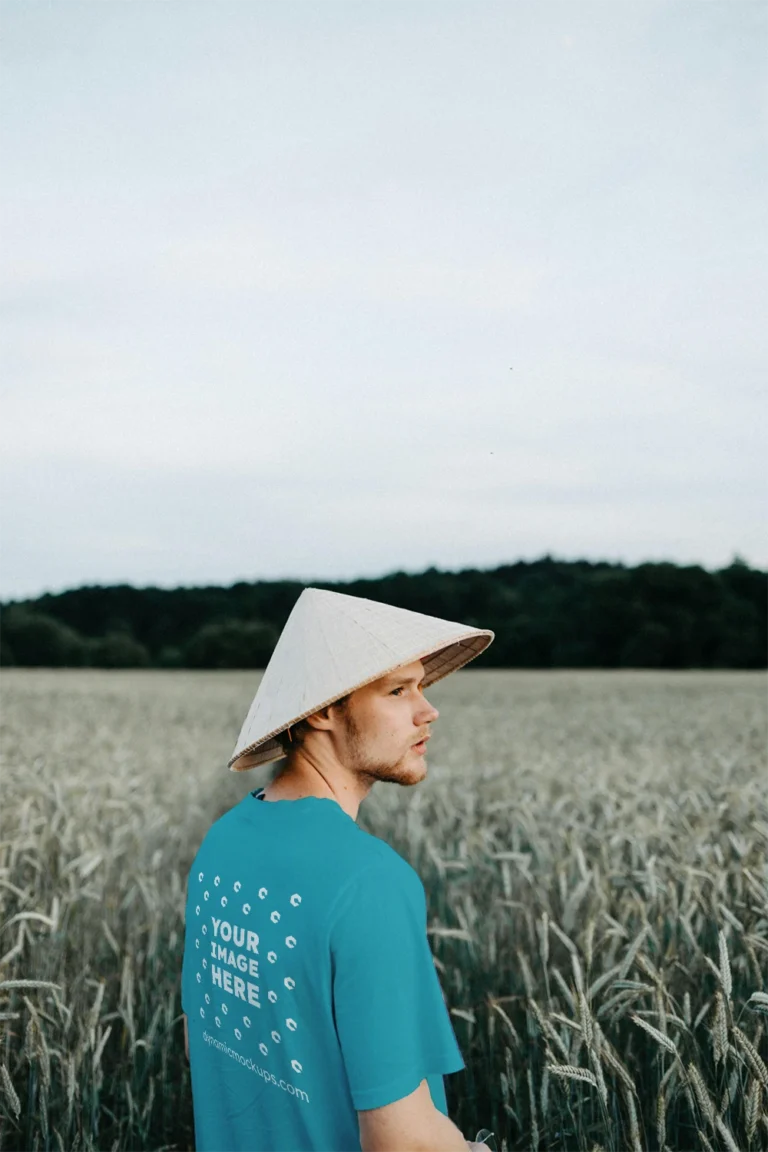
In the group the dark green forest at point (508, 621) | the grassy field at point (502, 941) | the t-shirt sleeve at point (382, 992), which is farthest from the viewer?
the dark green forest at point (508, 621)

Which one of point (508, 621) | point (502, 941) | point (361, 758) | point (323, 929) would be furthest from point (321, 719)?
point (508, 621)

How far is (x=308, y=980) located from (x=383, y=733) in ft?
1.49

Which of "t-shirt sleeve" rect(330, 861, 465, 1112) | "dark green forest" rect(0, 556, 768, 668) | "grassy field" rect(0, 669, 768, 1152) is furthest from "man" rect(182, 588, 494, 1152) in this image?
"dark green forest" rect(0, 556, 768, 668)

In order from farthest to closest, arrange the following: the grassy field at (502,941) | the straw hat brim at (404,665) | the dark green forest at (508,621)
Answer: the dark green forest at (508,621) < the grassy field at (502,941) < the straw hat brim at (404,665)

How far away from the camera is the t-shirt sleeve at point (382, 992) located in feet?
4.54

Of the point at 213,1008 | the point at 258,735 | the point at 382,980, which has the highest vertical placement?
the point at 258,735

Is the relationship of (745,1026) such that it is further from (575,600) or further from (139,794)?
(575,600)

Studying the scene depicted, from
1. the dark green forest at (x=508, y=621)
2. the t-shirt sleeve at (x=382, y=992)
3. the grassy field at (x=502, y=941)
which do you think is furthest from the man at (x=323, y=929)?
the dark green forest at (x=508, y=621)

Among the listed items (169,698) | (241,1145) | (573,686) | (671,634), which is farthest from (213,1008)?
(671,634)

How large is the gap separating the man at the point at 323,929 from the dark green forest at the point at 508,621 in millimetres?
41885

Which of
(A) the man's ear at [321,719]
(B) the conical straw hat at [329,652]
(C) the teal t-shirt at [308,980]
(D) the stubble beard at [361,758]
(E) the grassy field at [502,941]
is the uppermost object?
(B) the conical straw hat at [329,652]

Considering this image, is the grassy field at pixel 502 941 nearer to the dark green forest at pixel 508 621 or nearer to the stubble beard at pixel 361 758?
the stubble beard at pixel 361 758

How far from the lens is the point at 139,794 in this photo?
6227mm

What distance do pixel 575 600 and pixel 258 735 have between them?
48875mm
